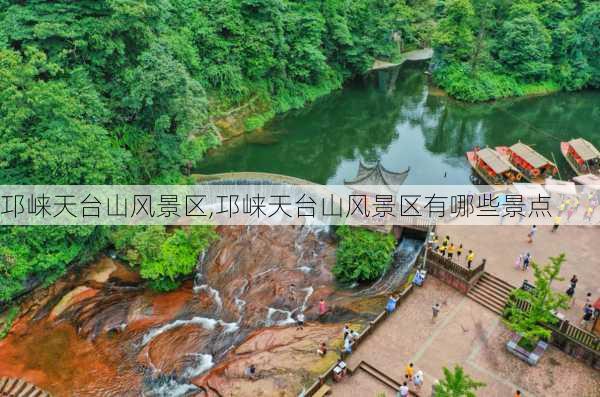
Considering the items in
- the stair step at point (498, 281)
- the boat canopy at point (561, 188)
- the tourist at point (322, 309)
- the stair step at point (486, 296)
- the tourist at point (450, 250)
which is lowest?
the tourist at point (322, 309)

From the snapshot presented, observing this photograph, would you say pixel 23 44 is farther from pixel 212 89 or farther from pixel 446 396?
pixel 446 396

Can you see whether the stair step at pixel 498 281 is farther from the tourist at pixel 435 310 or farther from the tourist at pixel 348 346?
the tourist at pixel 348 346

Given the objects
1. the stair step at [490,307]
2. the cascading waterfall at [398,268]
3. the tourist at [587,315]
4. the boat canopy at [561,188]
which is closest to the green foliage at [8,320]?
the cascading waterfall at [398,268]

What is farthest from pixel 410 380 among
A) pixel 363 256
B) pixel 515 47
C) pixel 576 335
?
pixel 515 47

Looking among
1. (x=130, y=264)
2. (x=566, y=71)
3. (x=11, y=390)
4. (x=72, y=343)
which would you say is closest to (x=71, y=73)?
(x=130, y=264)

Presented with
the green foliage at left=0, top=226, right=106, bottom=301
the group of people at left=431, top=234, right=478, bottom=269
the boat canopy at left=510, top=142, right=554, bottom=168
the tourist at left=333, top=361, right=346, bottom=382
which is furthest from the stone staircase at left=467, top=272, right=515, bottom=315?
the green foliage at left=0, top=226, right=106, bottom=301

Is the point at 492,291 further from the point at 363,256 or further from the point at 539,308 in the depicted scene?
the point at 363,256
